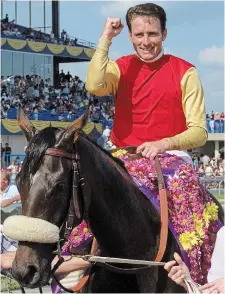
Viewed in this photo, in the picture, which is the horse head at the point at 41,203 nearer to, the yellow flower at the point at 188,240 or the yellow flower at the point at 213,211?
the yellow flower at the point at 188,240

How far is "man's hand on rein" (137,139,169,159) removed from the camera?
14.3 ft

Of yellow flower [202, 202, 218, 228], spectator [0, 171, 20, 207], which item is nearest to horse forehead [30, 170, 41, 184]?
yellow flower [202, 202, 218, 228]

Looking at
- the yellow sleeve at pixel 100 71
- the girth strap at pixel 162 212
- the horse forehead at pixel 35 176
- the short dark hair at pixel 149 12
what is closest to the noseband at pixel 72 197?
the horse forehead at pixel 35 176

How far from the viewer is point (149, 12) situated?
4746 mm

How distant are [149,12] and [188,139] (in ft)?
3.33

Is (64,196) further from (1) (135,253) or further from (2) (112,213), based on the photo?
(1) (135,253)

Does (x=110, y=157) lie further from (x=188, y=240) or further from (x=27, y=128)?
(x=188, y=240)

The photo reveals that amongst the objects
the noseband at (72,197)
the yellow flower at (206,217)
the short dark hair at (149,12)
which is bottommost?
the yellow flower at (206,217)

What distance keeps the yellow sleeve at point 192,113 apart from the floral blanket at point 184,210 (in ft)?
0.68

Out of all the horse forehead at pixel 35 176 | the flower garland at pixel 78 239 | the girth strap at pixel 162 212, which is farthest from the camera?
the flower garland at pixel 78 239

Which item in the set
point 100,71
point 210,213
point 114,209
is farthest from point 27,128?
point 210,213

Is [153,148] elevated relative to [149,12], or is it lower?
lower

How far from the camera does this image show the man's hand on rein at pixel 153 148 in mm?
4352

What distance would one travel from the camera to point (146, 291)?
165 inches
